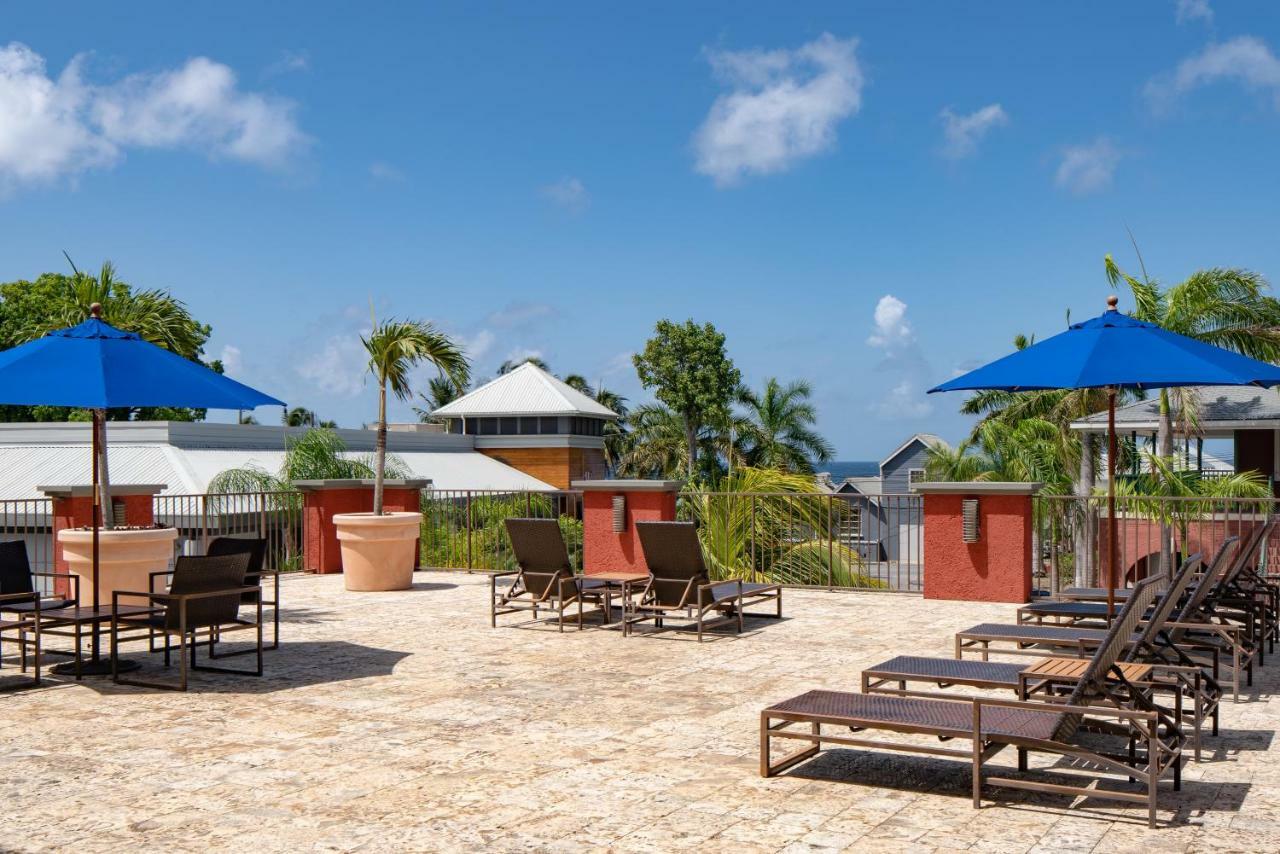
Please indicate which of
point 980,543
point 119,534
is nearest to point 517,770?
point 119,534

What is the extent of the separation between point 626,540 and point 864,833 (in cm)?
939

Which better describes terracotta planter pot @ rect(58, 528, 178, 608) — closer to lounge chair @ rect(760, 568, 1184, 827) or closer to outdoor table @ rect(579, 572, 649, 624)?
outdoor table @ rect(579, 572, 649, 624)

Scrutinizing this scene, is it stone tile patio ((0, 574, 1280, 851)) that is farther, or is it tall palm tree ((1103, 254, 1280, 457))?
tall palm tree ((1103, 254, 1280, 457))

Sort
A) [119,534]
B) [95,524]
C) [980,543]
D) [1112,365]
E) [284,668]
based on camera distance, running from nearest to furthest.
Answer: [1112,365] < [95,524] < [284,668] < [119,534] < [980,543]

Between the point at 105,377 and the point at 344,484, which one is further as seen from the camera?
the point at 344,484

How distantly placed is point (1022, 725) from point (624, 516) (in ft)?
29.7

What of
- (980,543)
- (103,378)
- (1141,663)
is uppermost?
(103,378)

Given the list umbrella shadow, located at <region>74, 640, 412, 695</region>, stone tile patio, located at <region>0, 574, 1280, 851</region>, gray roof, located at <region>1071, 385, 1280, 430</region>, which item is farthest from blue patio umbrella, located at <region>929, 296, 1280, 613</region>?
gray roof, located at <region>1071, 385, 1280, 430</region>

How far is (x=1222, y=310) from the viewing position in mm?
23000

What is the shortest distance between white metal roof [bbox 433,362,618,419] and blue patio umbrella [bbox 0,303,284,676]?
44.2m

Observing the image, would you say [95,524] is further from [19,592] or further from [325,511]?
[325,511]

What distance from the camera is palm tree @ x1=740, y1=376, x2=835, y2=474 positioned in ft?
173

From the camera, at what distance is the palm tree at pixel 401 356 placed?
48.2ft

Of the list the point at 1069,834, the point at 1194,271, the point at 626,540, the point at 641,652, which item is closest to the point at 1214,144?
the point at 1194,271
